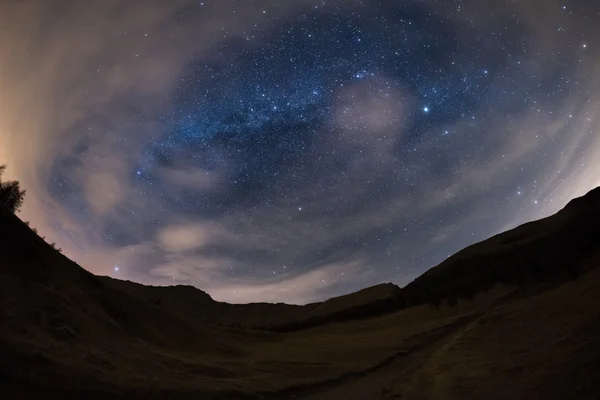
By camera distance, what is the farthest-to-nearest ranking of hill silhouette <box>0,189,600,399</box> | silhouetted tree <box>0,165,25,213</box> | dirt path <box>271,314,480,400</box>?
silhouetted tree <box>0,165,25,213</box> → dirt path <box>271,314,480,400</box> → hill silhouette <box>0,189,600,399</box>

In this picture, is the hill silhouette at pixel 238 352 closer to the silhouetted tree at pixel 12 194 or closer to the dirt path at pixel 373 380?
the dirt path at pixel 373 380

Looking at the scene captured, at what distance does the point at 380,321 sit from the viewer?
22.4 meters

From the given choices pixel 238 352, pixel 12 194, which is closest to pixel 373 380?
pixel 238 352

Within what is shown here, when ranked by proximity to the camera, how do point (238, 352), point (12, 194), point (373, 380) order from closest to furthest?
point (373, 380) < point (238, 352) < point (12, 194)

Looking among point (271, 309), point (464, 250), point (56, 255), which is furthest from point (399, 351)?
point (271, 309)

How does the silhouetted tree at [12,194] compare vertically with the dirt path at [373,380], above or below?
above

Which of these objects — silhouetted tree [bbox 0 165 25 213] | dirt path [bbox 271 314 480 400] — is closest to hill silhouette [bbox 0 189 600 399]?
dirt path [bbox 271 314 480 400]

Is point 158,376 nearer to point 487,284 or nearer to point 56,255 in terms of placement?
point 56,255

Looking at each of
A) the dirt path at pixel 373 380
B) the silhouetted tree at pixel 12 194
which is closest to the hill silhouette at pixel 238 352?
the dirt path at pixel 373 380

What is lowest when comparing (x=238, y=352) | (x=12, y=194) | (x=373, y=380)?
(x=373, y=380)

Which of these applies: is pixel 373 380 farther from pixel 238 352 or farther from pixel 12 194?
pixel 12 194

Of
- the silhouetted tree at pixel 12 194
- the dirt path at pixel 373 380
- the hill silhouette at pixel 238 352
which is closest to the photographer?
the hill silhouette at pixel 238 352

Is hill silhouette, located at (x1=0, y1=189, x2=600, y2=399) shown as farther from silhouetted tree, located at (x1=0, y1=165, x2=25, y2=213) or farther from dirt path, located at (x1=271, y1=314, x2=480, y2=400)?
silhouetted tree, located at (x1=0, y1=165, x2=25, y2=213)

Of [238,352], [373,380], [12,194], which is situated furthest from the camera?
[12,194]
